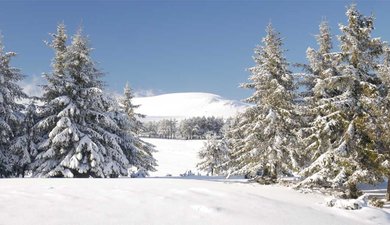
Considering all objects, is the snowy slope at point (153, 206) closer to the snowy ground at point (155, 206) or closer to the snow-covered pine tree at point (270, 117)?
the snowy ground at point (155, 206)

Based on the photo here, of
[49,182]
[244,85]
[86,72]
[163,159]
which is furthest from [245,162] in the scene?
[163,159]

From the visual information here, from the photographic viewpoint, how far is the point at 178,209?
38.8 ft

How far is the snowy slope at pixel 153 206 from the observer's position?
1035 cm

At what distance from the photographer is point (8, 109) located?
2494cm

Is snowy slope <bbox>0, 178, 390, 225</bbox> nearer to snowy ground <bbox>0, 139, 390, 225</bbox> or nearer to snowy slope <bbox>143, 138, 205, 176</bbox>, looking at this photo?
snowy ground <bbox>0, 139, 390, 225</bbox>

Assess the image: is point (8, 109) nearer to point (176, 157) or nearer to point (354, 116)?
point (354, 116)

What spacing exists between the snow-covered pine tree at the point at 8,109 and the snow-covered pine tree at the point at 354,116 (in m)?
18.0

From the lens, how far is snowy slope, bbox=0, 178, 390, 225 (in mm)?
10352

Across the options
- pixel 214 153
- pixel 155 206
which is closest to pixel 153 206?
pixel 155 206

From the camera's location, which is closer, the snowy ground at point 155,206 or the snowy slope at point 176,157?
the snowy ground at point 155,206

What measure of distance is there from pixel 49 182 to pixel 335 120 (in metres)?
13.7

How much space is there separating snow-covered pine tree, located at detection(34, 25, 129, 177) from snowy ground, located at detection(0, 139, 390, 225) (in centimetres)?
839

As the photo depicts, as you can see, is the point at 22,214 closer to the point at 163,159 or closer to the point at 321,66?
the point at 321,66

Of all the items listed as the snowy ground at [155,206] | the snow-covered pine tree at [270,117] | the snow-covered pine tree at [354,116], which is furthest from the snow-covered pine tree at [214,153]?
the snowy ground at [155,206]
